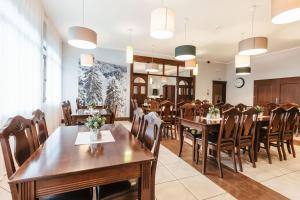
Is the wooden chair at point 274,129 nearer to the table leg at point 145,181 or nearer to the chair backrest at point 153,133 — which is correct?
the chair backrest at point 153,133

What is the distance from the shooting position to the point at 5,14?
215 cm

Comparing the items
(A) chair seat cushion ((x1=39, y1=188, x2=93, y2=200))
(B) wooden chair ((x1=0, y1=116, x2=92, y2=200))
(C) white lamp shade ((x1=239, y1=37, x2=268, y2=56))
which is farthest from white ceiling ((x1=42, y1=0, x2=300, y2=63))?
(A) chair seat cushion ((x1=39, y1=188, x2=93, y2=200))

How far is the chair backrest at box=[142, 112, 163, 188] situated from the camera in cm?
130

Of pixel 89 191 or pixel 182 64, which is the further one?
pixel 182 64

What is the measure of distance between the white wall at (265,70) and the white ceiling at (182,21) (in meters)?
0.54

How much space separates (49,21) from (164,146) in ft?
15.0

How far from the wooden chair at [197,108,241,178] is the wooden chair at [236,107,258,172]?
0.35 ft

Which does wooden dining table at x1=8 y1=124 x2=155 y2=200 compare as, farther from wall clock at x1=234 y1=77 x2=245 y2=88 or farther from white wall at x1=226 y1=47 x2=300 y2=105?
wall clock at x1=234 y1=77 x2=245 y2=88

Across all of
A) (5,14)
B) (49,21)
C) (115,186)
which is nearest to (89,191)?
(115,186)

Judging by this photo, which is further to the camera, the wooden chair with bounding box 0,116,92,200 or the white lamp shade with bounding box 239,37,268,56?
the white lamp shade with bounding box 239,37,268,56

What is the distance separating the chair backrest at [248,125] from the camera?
8.40ft

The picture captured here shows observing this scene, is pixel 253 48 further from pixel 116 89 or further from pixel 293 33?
pixel 116 89

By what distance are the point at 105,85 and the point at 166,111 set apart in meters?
3.49

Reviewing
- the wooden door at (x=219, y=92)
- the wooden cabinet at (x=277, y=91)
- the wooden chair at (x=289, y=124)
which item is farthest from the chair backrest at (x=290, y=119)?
the wooden door at (x=219, y=92)
